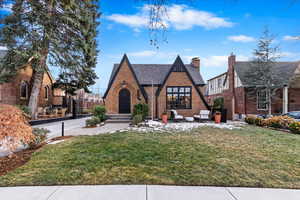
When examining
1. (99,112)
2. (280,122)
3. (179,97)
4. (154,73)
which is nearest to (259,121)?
(280,122)

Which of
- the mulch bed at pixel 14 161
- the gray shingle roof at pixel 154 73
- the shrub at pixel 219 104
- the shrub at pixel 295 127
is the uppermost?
the gray shingle roof at pixel 154 73

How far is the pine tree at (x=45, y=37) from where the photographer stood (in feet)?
37.9

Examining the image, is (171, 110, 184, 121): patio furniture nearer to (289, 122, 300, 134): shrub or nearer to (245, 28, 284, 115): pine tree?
(289, 122, 300, 134): shrub

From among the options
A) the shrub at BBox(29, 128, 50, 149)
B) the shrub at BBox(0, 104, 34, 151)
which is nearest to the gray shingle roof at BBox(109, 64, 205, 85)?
the shrub at BBox(29, 128, 50, 149)

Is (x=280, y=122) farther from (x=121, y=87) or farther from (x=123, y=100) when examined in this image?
(x=121, y=87)

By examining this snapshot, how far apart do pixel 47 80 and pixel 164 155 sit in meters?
21.2

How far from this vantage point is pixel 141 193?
295 centimetres

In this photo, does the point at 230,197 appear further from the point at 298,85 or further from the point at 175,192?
the point at 298,85

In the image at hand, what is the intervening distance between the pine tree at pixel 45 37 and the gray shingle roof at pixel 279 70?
17.2 metres

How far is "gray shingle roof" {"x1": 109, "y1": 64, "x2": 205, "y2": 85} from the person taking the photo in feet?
53.0

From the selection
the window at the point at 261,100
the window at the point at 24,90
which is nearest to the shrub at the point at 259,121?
the window at the point at 261,100

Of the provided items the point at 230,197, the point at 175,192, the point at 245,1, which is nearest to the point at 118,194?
the point at 175,192

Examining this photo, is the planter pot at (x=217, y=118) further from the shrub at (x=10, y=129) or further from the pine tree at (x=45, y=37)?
the shrub at (x=10, y=129)

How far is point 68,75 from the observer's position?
15430 mm
